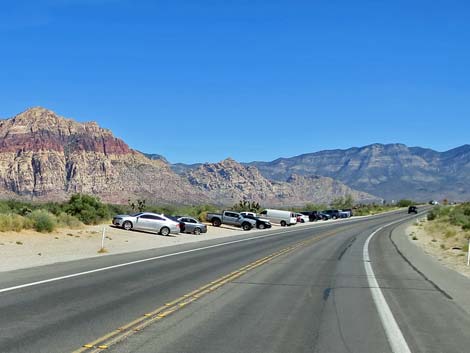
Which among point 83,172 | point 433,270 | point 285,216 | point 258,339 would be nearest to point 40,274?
point 258,339

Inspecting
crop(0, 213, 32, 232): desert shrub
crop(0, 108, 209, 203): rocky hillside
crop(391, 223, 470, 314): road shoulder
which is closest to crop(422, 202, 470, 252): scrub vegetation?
crop(391, 223, 470, 314): road shoulder

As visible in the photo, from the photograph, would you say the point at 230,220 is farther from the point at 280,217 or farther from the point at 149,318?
the point at 149,318

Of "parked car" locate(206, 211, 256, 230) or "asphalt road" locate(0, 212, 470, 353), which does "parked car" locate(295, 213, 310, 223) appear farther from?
"asphalt road" locate(0, 212, 470, 353)

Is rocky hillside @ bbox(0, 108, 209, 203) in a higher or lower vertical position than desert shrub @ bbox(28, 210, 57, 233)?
higher

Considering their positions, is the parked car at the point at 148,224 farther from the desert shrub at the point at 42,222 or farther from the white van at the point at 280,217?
the white van at the point at 280,217

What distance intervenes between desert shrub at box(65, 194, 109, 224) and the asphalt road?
26.2 m

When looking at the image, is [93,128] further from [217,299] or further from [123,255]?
[217,299]

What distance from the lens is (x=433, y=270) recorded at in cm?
2198

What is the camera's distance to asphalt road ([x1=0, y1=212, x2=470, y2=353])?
342 inches

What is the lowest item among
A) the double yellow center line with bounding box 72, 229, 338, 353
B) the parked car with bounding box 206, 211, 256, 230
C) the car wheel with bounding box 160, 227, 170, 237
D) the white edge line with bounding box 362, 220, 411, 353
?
the white edge line with bounding box 362, 220, 411, 353

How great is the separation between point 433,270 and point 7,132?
135 m

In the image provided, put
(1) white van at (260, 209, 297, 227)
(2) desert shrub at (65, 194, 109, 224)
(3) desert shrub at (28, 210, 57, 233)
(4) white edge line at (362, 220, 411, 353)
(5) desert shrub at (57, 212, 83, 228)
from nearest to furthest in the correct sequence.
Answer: (4) white edge line at (362, 220, 411, 353), (3) desert shrub at (28, 210, 57, 233), (5) desert shrub at (57, 212, 83, 228), (2) desert shrub at (65, 194, 109, 224), (1) white van at (260, 209, 297, 227)

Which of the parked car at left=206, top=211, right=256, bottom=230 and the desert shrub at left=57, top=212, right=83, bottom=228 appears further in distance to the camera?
the parked car at left=206, top=211, right=256, bottom=230

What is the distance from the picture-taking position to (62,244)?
1161 inches
